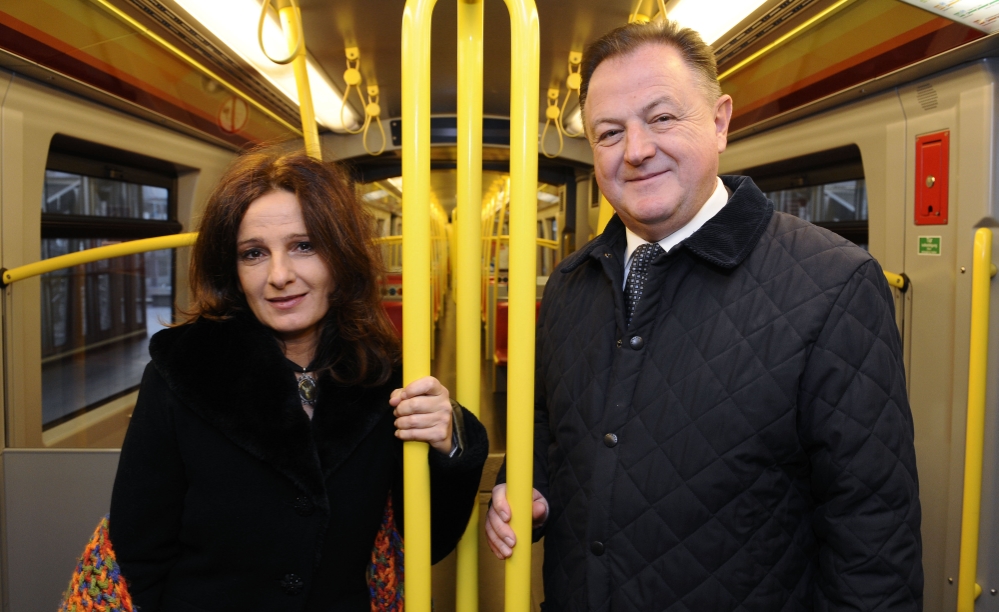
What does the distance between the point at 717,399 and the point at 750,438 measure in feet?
0.26

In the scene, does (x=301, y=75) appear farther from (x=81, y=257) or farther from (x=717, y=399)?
(x=717, y=399)

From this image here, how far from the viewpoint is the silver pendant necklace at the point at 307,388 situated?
1169 millimetres

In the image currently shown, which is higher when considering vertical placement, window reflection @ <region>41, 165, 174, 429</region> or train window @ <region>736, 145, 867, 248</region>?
train window @ <region>736, 145, 867, 248</region>

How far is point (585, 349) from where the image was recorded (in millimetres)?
1169

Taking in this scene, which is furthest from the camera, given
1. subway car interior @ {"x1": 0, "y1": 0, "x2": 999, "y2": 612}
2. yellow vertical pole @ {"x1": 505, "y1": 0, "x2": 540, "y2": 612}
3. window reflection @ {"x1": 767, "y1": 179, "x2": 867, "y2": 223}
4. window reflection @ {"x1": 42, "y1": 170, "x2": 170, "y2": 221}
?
window reflection @ {"x1": 767, "y1": 179, "x2": 867, "y2": 223}

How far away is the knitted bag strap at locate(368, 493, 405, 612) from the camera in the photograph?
119 centimetres

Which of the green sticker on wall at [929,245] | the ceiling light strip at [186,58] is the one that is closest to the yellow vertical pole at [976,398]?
the green sticker on wall at [929,245]

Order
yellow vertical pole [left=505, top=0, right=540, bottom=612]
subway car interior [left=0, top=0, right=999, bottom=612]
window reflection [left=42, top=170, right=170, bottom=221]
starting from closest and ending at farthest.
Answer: yellow vertical pole [left=505, top=0, right=540, bottom=612], subway car interior [left=0, top=0, right=999, bottom=612], window reflection [left=42, top=170, right=170, bottom=221]

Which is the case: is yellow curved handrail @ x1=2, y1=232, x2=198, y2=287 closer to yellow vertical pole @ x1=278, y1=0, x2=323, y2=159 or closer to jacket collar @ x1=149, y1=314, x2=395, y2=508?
yellow vertical pole @ x1=278, y1=0, x2=323, y2=159

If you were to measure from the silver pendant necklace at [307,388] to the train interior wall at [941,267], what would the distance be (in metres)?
2.17

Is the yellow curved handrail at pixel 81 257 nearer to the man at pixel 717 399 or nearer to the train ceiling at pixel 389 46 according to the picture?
the train ceiling at pixel 389 46

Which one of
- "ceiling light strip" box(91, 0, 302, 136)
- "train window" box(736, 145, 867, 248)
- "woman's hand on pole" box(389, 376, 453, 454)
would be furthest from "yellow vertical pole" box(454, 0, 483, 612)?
"train window" box(736, 145, 867, 248)

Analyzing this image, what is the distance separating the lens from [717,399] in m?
1.00

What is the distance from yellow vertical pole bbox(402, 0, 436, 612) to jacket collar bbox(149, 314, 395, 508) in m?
0.29
